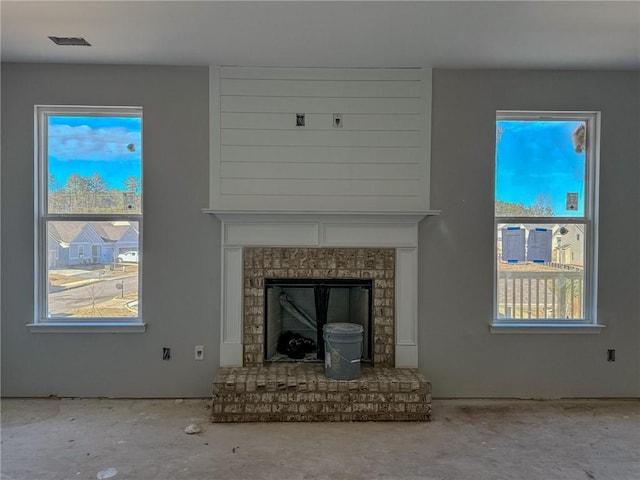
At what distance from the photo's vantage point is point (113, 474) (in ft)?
7.93

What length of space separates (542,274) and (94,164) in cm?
380

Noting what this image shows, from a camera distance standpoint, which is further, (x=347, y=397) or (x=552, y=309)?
(x=552, y=309)

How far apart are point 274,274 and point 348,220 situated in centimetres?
74

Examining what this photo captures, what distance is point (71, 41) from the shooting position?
2.96m

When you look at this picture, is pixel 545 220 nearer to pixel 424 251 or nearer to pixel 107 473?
pixel 424 251

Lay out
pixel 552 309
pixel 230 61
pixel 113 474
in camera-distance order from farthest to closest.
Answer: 1. pixel 552 309
2. pixel 230 61
3. pixel 113 474

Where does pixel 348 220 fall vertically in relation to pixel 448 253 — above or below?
above

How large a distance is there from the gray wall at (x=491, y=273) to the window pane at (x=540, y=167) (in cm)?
14

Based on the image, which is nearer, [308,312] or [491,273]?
[491,273]

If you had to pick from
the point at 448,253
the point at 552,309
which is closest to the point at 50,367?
the point at 448,253

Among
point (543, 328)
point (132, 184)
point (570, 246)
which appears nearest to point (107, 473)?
point (132, 184)

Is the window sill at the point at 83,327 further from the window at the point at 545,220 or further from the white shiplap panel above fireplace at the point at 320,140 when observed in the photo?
the window at the point at 545,220

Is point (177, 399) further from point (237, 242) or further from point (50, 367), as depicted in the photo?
point (237, 242)

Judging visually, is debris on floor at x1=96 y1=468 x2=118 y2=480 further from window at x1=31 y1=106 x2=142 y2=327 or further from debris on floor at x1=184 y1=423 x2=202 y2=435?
window at x1=31 y1=106 x2=142 y2=327
